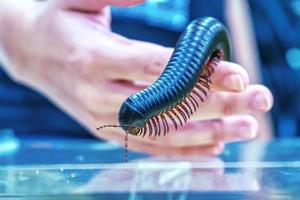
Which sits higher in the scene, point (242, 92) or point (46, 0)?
point (46, 0)

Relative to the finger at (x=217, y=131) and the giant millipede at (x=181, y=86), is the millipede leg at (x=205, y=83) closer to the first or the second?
the giant millipede at (x=181, y=86)

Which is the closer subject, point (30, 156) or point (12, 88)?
point (30, 156)

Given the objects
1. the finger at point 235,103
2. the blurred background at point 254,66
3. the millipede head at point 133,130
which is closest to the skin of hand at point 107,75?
the finger at point 235,103

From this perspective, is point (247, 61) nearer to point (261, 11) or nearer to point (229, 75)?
point (261, 11)

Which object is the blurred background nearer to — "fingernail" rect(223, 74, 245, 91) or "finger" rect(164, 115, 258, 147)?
"finger" rect(164, 115, 258, 147)

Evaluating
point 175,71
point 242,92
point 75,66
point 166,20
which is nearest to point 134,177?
point 175,71
